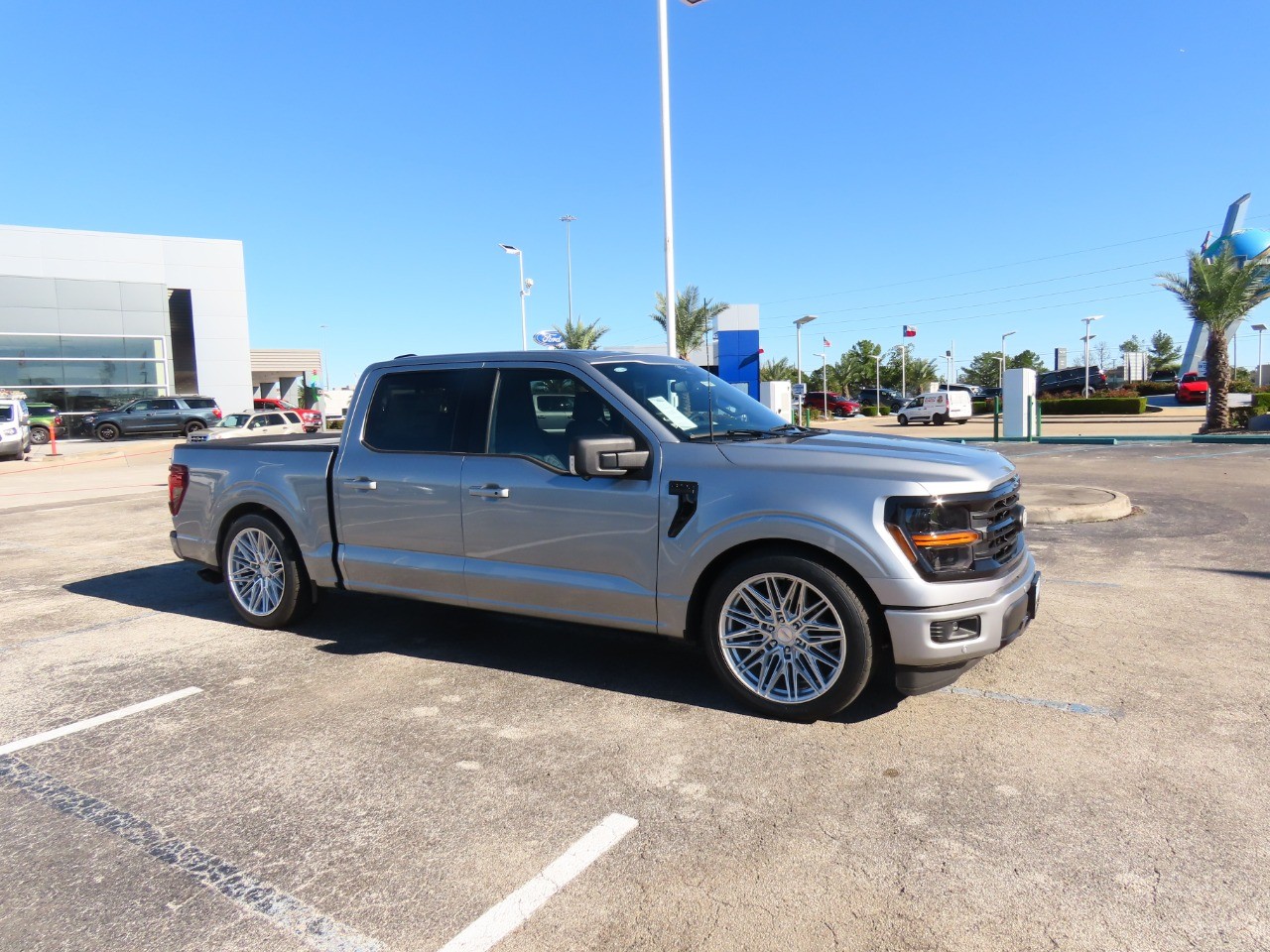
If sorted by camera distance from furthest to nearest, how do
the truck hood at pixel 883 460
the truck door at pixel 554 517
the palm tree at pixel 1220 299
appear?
the palm tree at pixel 1220 299 < the truck door at pixel 554 517 < the truck hood at pixel 883 460

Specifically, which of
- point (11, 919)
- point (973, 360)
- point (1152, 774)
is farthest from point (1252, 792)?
point (973, 360)

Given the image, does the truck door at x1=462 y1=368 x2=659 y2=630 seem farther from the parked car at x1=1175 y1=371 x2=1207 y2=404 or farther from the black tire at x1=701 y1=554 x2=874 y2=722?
the parked car at x1=1175 y1=371 x2=1207 y2=404

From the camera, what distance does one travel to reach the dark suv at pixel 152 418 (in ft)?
110

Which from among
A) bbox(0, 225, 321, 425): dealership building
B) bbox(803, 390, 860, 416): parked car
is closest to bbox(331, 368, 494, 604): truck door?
bbox(0, 225, 321, 425): dealership building

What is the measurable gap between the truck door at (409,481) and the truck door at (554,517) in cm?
14

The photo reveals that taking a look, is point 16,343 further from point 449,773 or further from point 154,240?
point 449,773

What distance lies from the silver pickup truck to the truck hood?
14 millimetres

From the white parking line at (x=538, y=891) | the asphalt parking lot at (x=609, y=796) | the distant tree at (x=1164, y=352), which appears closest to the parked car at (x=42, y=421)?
the asphalt parking lot at (x=609, y=796)

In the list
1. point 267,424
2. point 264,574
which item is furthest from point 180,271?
point 264,574

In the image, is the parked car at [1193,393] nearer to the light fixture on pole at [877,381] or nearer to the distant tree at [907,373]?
the light fixture on pole at [877,381]

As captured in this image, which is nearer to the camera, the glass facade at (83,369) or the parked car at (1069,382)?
the glass facade at (83,369)

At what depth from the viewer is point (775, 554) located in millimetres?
3955

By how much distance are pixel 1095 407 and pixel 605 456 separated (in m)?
42.1

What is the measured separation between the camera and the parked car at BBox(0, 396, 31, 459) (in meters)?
24.7
